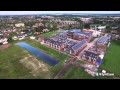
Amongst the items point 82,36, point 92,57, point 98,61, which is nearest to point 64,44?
point 82,36

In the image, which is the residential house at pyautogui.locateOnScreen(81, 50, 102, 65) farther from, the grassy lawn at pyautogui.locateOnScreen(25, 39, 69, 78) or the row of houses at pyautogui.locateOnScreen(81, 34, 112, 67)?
the grassy lawn at pyautogui.locateOnScreen(25, 39, 69, 78)

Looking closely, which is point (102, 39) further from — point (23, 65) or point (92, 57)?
point (23, 65)

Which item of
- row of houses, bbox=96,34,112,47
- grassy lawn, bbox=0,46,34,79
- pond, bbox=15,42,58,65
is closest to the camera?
grassy lawn, bbox=0,46,34,79

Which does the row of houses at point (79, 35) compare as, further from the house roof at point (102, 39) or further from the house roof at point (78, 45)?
the house roof at point (102, 39)

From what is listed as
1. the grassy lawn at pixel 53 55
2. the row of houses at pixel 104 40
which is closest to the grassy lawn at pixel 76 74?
the grassy lawn at pixel 53 55

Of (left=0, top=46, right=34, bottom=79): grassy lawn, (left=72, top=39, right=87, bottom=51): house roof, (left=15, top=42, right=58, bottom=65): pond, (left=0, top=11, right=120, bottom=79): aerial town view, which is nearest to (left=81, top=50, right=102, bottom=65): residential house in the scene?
(left=0, top=11, right=120, bottom=79): aerial town view

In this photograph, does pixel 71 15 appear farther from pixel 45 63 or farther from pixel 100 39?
pixel 45 63
